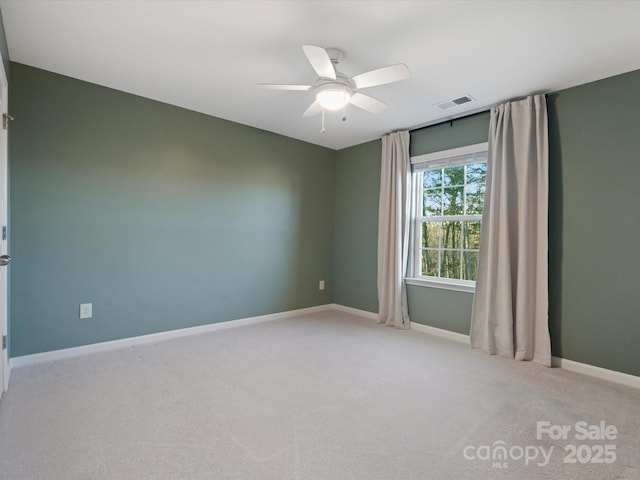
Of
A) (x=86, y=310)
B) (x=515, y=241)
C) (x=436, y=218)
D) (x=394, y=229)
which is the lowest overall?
(x=86, y=310)

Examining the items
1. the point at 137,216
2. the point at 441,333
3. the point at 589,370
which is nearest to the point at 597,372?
the point at 589,370

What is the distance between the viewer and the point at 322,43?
7.47ft

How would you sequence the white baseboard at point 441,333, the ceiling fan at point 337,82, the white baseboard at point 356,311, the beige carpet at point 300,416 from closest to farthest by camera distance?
the beige carpet at point 300,416
the ceiling fan at point 337,82
the white baseboard at point 441,333
the white baseboard at point 356,311

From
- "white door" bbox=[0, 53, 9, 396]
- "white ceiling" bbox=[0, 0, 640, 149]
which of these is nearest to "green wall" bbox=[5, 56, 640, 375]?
"white ceiling" bbox=[0, 0, 640, 149]

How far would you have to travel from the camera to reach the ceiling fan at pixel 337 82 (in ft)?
6.65

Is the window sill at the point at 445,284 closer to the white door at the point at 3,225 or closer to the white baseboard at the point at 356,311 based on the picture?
the white baseboard at the point at 356,311

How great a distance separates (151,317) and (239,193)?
1671mm

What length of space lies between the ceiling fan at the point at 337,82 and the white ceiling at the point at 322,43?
0.20 m

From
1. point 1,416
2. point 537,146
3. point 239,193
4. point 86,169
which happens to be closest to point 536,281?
point 537,146

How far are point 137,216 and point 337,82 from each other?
2301 millimetres

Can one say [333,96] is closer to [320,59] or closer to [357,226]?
[320,59]

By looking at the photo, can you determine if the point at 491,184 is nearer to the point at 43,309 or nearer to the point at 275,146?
the point at 275,146

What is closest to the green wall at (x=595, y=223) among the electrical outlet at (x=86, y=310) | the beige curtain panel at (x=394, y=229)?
the beige curtain panel at (x=394, y=229)

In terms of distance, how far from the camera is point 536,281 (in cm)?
293
